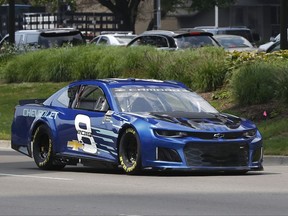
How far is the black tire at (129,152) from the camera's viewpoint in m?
14.4

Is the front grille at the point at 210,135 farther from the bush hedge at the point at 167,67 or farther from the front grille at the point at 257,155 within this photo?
the bush hedge at the point at 167,67

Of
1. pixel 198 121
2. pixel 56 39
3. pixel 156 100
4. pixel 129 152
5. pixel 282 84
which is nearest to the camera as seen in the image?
pixel 198 121

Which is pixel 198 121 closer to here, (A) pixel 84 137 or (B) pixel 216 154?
(B) pixel 216 154

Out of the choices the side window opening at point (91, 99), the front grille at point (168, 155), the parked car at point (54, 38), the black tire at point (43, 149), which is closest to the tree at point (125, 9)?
the parked car at point (54, 38)

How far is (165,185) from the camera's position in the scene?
13148mm

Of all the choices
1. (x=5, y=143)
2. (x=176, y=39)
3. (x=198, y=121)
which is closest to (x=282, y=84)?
(x=5, y=143)

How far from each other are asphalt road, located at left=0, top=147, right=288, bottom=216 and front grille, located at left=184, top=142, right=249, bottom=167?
214 mm

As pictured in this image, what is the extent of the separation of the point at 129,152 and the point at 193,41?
18.7 metres

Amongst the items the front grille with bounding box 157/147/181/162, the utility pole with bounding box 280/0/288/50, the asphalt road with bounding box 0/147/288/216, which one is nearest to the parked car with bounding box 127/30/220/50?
the utility pole with bounding box 280/0/288/50

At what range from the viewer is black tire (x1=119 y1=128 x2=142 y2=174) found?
14.4m

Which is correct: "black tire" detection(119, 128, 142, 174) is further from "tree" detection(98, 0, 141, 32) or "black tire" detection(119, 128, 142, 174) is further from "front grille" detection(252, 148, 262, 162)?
"tree" detection(98, 0, 141, 32)

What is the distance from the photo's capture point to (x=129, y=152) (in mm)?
14570
